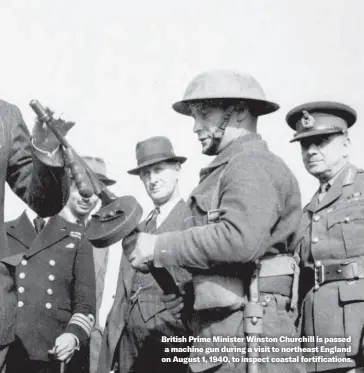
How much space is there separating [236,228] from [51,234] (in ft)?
9.44

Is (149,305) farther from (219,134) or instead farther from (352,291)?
(219,134)

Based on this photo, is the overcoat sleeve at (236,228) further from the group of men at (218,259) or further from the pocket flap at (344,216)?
the pocket flap at (344,216)

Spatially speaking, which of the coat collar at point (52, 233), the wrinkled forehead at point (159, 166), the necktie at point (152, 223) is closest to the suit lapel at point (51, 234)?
the coat collar at point (52, 233)

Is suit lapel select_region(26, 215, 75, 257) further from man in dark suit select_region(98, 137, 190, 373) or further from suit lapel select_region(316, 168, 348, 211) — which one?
suit lapel select_region(316, 168, 348, 211)

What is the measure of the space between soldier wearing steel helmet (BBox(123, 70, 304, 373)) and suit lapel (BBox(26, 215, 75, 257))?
7.23ft

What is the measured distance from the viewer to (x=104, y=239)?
352cm

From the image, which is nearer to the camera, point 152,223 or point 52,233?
point 52,233

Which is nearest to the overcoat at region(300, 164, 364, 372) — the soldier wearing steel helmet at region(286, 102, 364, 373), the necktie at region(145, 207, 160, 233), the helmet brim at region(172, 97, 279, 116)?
the soldier wearing steel helmet at region(286, 102, 364, 373)

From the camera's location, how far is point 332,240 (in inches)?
220

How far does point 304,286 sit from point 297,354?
7.06ft

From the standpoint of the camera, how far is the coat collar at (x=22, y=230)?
234 inches

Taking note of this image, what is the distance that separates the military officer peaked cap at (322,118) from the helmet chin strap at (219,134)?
1.80m

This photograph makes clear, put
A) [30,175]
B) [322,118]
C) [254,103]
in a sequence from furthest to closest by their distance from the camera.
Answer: [322,118] → [254,103] → [30,175]

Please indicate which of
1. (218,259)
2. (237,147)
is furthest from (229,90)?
(218,259)
